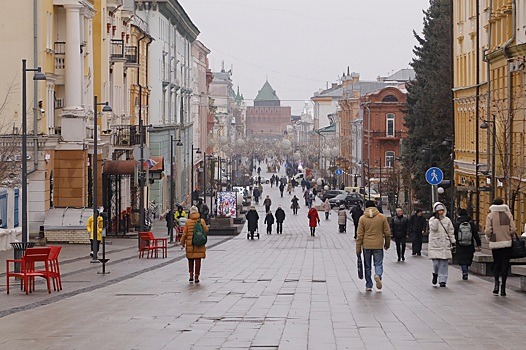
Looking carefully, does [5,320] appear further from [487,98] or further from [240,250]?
[487,98]

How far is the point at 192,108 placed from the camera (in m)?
116

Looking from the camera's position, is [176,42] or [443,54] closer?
[443,54]

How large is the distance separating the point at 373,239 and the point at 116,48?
39.0 metres

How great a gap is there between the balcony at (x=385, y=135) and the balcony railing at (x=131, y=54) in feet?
194

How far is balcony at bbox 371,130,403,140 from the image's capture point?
120375 mm

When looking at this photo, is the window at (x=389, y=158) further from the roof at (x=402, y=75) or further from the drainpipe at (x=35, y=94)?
the drainpipe at (x=35, y=94)

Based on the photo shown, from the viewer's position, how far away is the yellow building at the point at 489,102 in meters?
43.6

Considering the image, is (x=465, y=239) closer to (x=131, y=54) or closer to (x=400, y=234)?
(x=400, y=234)

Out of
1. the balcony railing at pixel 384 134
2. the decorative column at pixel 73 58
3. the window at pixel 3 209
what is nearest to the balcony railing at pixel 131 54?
the decorative column at pixel 73 58

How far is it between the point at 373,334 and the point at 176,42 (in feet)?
278

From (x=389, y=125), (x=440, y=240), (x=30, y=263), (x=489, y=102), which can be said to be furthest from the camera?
(x=389, y=125)

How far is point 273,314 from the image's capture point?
17.4 metres

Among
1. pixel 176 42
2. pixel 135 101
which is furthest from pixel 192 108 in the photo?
pixel 135 101

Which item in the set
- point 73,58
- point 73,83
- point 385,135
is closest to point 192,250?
point 73,58
